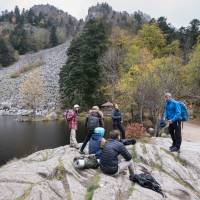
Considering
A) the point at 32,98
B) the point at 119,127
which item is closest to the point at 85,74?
the point at 32,98

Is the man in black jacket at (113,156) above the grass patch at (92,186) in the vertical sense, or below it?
above

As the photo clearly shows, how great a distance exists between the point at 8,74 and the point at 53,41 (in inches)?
1335

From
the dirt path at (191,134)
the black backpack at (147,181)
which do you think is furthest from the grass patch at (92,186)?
the dirt path at (191,134)

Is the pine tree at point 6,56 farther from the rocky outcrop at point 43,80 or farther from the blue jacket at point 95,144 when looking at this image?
the blue jacket at point 95,144

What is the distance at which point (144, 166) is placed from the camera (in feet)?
47.8

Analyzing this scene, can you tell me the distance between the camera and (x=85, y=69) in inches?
2482

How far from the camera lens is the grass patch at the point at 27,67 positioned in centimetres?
10608

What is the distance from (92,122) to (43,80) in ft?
261

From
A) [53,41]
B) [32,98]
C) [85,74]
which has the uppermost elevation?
[53,41]

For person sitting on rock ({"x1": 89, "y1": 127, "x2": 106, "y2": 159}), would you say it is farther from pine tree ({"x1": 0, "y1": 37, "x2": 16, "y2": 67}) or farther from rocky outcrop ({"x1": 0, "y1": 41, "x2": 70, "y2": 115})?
pine tree ({"x1": 0, "y1": 37, "x2": 16, "y2": 67})

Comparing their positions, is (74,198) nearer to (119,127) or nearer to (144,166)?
(144,166)

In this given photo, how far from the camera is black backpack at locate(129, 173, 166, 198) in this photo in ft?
40.3

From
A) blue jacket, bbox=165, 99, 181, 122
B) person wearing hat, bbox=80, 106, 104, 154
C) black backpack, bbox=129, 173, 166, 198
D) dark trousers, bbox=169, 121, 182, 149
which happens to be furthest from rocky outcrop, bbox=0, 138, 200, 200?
blue jacket, bbox=165, 99, 181, 122

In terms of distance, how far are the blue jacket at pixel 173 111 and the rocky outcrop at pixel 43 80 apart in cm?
6004
